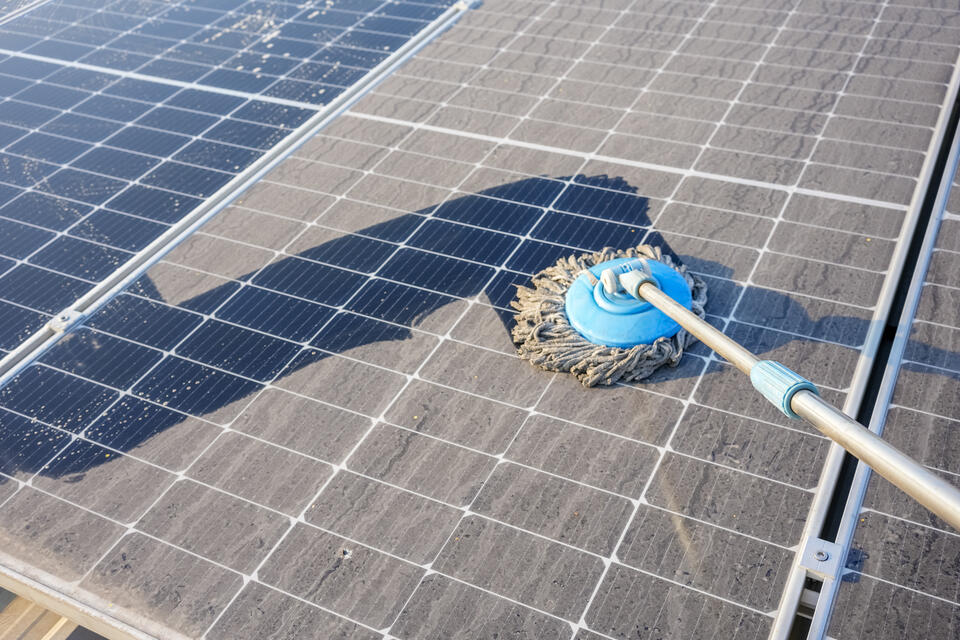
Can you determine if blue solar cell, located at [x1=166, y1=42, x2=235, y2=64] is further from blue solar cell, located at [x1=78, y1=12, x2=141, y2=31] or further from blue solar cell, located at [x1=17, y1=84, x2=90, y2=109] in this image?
blue solar cell, located at [x1=17, y1=84, x2=90, y2=109]

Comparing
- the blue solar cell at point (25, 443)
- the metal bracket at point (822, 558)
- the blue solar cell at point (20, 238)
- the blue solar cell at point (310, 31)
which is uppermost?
the blue solar cell at point (20, 238)

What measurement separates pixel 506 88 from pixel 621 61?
1.71 meters

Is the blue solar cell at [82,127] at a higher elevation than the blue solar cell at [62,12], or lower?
lower

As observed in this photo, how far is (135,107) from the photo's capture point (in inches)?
493

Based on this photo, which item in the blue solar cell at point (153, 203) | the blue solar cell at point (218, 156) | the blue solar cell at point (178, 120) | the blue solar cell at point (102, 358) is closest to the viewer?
the blue solar cell at point (102, 358)

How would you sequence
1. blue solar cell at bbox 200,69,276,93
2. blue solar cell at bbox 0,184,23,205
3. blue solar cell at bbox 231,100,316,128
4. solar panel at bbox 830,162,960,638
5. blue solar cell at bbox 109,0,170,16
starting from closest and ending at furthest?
solar panel at bbox 830,162,960,638 → blue solar cell at bbox 0,184,23,205 → blue solar cell at bbox 231,100,316,128 → blue solar cell at bbox 200,69,276,93 → blue solar cell at bbox 109,0,170,16

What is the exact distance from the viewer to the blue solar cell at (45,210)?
1042 centimetres

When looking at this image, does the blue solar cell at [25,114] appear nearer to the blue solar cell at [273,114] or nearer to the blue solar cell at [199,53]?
the blue solar cell at [199,53]

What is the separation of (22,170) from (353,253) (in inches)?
201

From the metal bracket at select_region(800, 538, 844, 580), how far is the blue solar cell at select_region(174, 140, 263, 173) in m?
7.98

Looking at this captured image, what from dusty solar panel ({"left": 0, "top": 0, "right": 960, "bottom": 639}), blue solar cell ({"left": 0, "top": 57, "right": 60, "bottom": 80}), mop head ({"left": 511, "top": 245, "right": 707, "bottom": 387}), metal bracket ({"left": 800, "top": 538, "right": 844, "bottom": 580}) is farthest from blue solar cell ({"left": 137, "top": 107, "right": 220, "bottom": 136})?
metal bracket ({"left": 800, "top": 538, "right": 844, "bottom": 580})

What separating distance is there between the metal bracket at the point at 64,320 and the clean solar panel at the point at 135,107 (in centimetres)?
24

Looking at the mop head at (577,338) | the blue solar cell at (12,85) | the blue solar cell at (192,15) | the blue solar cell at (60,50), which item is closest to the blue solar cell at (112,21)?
the blue solar cell at (192,15)

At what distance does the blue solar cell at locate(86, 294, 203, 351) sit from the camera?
28.5 feet
